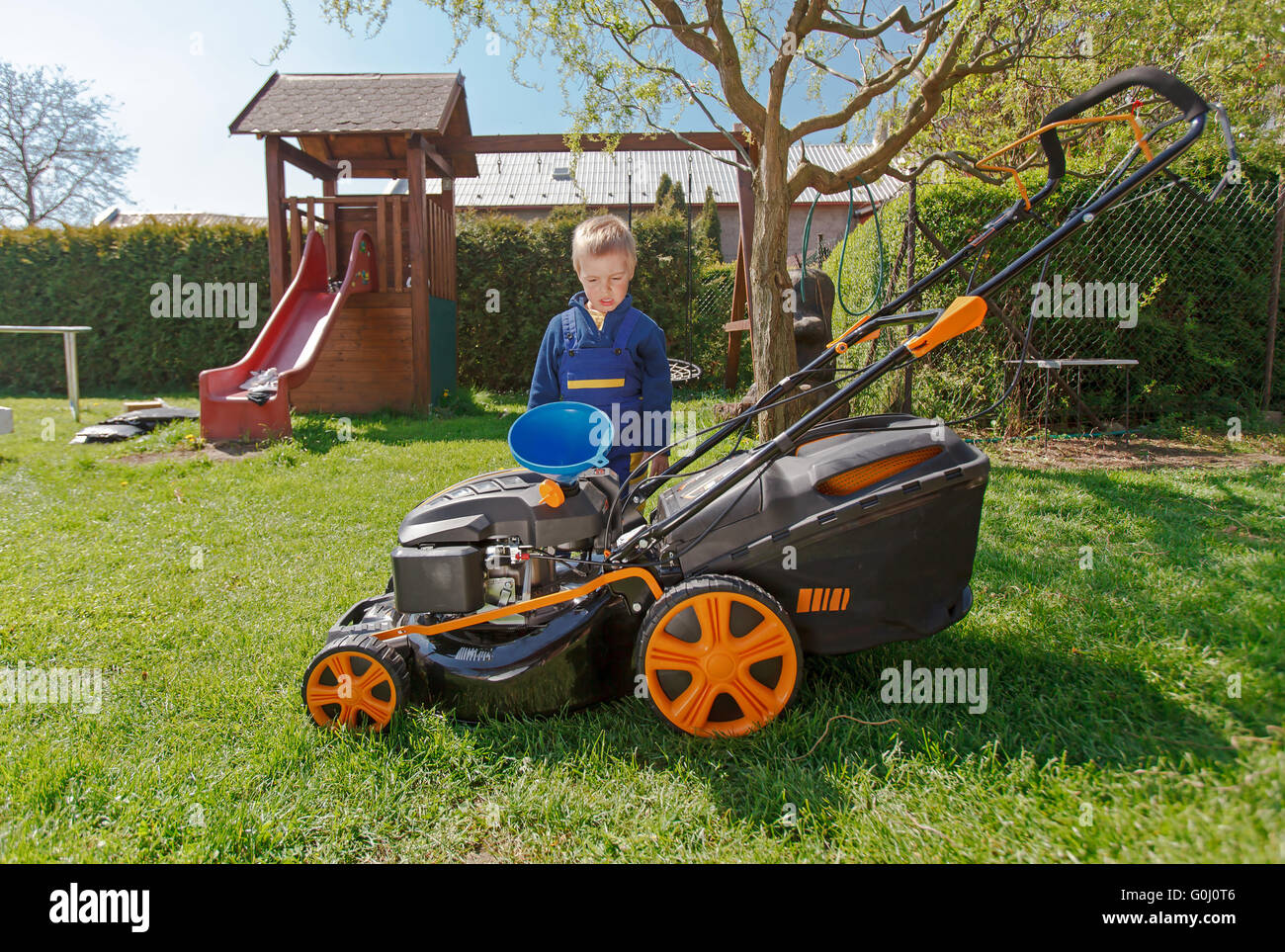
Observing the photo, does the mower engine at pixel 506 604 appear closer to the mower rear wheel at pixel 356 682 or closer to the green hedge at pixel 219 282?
the mower rear wheel at pixel 356 682

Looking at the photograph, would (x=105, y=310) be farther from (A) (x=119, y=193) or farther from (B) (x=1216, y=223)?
(A) (x=119, y=193)

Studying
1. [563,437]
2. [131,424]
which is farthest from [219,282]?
[563,437]

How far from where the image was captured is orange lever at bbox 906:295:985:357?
75.2 inches

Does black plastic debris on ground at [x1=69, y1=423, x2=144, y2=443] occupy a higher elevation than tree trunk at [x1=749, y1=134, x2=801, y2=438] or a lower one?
lower

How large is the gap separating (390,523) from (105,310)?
1174 cm

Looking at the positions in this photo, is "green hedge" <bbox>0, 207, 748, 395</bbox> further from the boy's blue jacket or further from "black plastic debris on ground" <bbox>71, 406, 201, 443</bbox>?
the boy's blue jacket

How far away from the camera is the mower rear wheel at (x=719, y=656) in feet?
6.77

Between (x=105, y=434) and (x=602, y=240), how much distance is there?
690 centimetres

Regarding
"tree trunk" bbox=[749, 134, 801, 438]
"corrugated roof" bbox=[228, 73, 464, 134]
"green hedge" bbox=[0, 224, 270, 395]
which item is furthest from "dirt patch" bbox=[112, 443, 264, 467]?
"green hedge" bbox=[0, 224, 270, 395]

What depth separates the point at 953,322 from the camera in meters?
1.92

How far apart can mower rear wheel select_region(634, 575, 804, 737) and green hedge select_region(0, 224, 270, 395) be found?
1243cm

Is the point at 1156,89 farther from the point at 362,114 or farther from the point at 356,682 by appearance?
the point at 362,114
